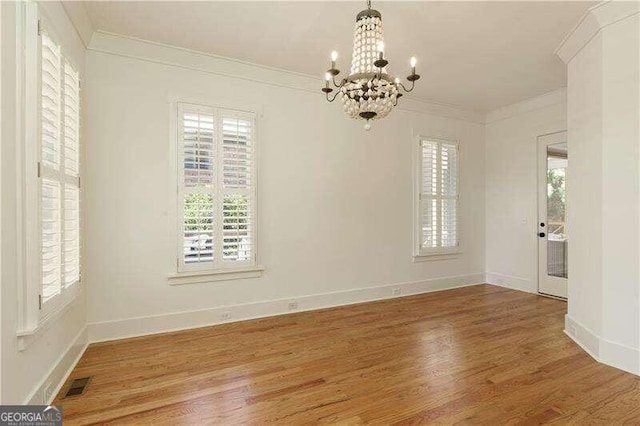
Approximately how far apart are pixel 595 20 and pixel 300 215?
140 inches

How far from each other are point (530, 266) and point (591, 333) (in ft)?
8.04

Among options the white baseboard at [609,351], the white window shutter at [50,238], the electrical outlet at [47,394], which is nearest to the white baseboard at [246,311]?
the electrical outlet at [47,394]

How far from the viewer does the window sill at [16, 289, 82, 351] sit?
6.20ft

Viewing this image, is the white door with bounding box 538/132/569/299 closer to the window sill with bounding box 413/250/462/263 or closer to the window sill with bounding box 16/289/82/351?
the window sill with bounding box 413/250/462/263

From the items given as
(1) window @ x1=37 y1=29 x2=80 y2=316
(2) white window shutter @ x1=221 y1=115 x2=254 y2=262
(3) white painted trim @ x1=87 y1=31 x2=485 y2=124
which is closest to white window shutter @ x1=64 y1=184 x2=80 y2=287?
(1) window @ x1=37 y1=29 x2=80 y2=316

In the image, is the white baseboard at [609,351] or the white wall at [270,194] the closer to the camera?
the white baseboard at [609,351]

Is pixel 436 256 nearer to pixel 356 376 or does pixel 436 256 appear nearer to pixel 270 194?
pixel 270 194

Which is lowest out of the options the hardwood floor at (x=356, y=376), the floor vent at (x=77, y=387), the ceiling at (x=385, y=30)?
the hardwood floor at (x=356, y=376)

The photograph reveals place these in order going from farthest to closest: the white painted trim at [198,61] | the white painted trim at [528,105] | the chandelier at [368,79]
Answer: the white painted trim at [528,105]
the white painted trim at [198,61]
the chandelier at [368,79]

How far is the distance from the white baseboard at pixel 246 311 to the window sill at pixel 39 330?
88cm

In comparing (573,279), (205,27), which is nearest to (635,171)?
(573,279)

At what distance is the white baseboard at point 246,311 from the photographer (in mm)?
3420

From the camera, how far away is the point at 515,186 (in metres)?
5.57

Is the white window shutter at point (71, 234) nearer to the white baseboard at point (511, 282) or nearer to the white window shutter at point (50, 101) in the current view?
the white window shutter at point (50, 101)
